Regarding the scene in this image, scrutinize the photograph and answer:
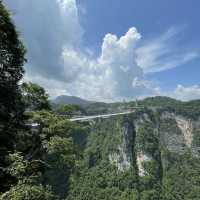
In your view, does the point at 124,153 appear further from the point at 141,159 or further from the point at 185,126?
the point at 185,126

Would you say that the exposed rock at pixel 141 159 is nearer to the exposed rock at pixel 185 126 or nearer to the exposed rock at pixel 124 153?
the exposed rock at pixel 124 153

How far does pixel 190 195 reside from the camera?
505 feet

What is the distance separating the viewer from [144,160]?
172500 millimetres

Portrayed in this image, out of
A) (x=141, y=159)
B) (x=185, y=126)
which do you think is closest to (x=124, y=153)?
(x=141, y=159)

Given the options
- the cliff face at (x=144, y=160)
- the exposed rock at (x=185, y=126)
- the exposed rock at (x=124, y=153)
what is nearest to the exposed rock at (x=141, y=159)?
the cliff face at (x=144, y=160)

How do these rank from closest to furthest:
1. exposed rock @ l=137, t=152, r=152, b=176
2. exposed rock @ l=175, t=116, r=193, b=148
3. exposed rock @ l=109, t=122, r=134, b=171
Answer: exposed rock @ l=137, t=152, r=152, b=176
exposed rock @ l=109, t=122, r=134, b=171
exposed rock @ l=175, t=116, r=193, b=148

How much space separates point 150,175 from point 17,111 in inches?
6022

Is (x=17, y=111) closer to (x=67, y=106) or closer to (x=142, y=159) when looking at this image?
(x=67, y=106)

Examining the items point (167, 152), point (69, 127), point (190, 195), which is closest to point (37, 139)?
point (69, 127)

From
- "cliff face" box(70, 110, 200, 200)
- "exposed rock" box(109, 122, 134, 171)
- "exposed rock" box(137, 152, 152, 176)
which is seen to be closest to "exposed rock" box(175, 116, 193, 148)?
"cliff face" box(70, 110, 200, 200)

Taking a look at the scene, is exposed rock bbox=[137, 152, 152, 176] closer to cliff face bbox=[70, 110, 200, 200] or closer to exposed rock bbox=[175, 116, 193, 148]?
cliff face bbox=[70, 110, 200, 200]

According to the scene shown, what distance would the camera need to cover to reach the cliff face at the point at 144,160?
511 ft

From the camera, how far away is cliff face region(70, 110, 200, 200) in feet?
511

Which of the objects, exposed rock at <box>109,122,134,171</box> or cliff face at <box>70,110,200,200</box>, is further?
exposed rock at <box>109,122,134,171</box>
